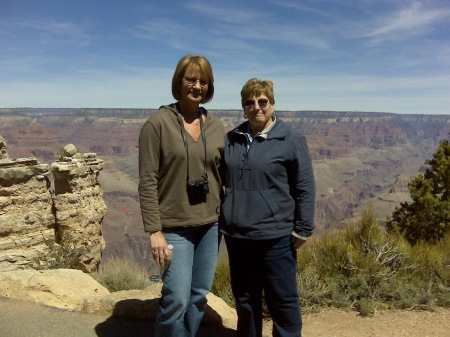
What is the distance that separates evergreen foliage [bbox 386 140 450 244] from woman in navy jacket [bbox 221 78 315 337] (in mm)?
6646

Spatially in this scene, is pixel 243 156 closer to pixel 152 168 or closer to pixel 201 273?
pixel 152 168

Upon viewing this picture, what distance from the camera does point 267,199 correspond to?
2.30 meters

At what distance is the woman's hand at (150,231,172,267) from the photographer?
7.13 feet

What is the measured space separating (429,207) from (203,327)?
7.51 metres

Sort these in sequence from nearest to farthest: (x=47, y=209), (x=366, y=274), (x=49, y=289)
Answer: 1. (x=49, y=289)
2. (x=366, y=274)
3. (x=47, y=209)

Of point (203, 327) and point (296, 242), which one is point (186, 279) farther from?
point (203, 327)

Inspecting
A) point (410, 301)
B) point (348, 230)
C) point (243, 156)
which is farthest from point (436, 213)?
point (243, 156)

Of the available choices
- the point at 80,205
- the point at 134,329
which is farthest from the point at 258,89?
the point at 80,205

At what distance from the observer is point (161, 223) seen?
2.24 metres

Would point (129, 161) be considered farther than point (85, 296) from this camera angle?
Yes

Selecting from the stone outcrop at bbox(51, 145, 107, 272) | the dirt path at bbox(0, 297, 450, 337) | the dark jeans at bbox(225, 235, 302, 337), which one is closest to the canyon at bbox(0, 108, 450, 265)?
the stone outcrop at bbox(51, 145, 107, 272)

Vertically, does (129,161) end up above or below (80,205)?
below

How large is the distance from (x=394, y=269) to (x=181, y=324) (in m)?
3.56

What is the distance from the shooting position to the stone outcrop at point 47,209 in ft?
21.3
